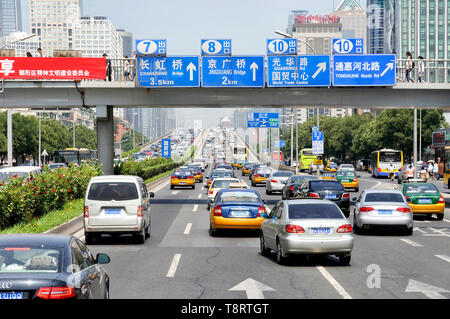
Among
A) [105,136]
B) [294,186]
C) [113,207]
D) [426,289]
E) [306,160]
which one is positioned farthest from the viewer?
[306,160]

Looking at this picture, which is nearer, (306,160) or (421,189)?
(421,189)

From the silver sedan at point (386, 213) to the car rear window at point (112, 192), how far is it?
716 centimetres

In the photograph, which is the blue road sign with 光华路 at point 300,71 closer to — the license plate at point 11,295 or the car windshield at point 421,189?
the car windshield at point 421,189

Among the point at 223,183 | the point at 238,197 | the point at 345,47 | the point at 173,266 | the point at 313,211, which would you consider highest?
the point at 345,47

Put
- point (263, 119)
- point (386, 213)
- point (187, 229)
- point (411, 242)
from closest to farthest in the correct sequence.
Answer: point (411, 242), point (386, 213), point (187, 229), point (263, 119)

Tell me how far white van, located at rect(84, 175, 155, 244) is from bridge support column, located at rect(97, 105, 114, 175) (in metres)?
16.4

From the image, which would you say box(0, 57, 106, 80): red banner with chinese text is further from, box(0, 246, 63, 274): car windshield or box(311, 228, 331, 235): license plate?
box(0, 246, 63, 274): car windshield

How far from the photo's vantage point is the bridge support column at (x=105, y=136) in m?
34.5

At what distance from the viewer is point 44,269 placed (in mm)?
6789

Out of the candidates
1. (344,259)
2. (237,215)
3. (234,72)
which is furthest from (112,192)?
(234,72)

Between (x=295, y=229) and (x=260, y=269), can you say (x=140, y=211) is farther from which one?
(x=295, y=229)

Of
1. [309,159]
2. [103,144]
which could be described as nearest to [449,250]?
Answer: [103,144]

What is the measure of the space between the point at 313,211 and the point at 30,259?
8.69 meters

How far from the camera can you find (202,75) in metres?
33.4
